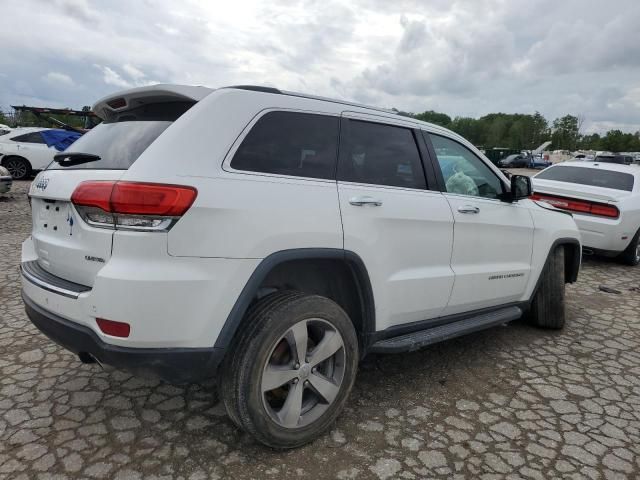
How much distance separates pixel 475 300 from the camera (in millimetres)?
3557

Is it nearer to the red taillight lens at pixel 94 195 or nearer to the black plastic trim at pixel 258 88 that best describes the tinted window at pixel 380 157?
the black plastic trim at pixel 258 88

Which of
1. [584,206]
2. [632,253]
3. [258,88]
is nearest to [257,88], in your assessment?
[258,88]

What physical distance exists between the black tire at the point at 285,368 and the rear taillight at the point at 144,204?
63 centimetres

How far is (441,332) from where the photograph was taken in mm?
3258

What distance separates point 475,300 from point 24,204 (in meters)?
10.7

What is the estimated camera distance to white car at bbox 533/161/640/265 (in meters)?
7.00

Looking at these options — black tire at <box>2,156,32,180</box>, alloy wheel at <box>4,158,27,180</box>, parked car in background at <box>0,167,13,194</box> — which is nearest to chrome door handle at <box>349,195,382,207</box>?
parked car in background at <box>0,167,13,194</box>

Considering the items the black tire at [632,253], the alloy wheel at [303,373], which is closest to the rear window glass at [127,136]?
the alloy wheel at [303,373]

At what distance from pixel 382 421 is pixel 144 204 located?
1833mm

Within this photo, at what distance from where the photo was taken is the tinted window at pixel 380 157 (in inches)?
112

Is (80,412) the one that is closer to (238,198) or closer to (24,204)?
(238,198)

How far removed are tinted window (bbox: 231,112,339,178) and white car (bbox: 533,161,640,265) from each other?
5.43m

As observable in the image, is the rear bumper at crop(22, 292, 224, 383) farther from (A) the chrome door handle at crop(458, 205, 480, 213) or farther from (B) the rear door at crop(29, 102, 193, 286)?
(A) the chrome door handle at crop(458, 205, 480, 213)

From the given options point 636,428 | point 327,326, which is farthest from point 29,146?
point 636,428
